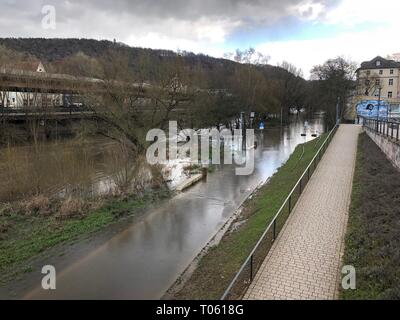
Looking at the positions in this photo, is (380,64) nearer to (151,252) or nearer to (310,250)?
(310,250)

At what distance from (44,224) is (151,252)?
239 inches

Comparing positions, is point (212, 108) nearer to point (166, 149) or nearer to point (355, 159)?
point (166, 149)

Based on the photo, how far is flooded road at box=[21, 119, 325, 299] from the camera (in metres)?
10.6

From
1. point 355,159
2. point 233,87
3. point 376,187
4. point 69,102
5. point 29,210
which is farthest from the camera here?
point 233,87

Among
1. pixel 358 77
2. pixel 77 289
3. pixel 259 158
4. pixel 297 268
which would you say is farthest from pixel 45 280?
pixel 358 77

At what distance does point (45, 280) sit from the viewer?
36.9ft

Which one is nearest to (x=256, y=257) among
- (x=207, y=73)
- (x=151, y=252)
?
(x=151, y=252)

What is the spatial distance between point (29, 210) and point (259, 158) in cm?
2296

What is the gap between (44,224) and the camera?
52.0ft

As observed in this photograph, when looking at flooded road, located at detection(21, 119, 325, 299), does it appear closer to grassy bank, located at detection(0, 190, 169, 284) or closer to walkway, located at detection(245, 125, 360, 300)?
grassy bank, located at detection(0, 190, 169, 284)

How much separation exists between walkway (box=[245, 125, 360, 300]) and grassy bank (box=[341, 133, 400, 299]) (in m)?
0.38

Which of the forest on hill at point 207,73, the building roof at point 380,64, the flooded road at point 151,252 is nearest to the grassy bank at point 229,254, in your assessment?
the flooded road at point 151,252

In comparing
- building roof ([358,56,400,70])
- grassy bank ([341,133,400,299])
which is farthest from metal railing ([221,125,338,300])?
building roof ([358,56,400,70])

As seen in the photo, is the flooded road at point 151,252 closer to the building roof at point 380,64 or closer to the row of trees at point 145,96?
the row of trees at point 145,96
